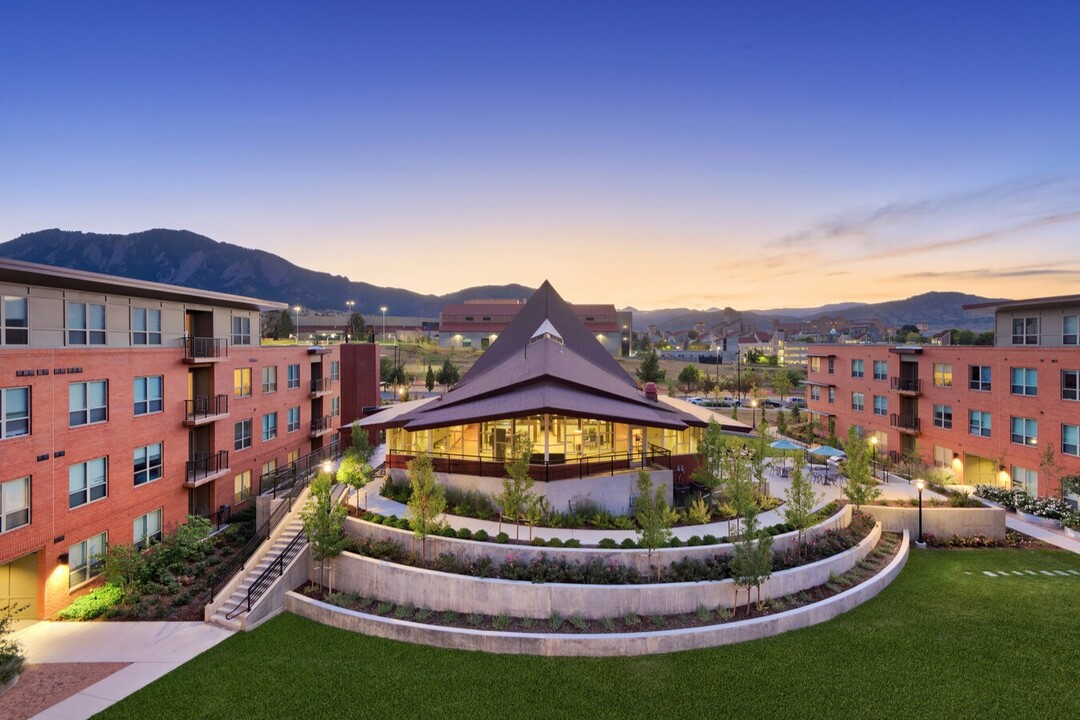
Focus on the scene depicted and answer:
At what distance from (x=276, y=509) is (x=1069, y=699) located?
2496 cm

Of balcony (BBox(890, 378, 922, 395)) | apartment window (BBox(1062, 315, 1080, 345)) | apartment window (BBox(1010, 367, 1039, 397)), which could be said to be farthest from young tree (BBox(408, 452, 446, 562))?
balcony (BBox(890, 378, 922, 395))

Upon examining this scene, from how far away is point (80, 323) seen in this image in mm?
17891

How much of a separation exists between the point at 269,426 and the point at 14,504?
1365cm

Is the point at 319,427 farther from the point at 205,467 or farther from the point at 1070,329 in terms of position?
the point at 1070,329

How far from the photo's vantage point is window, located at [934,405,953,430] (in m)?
31.9

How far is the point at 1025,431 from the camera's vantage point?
26.4 meters

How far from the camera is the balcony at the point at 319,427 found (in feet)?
108

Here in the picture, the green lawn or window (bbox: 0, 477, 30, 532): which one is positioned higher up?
window (bbox: 0, 477, 30, 532)

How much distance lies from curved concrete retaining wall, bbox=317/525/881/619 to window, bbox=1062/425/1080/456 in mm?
19914

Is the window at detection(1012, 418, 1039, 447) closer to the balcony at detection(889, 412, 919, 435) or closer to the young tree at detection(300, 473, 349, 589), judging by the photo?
the balcony at detection(889, 412, 919, 435)

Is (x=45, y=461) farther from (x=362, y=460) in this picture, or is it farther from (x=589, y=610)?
(x=589, y=610)

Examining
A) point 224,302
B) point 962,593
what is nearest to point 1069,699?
point 962,593

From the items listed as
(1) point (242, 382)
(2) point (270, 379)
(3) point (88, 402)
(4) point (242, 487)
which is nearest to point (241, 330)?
(2) point (270, 379)

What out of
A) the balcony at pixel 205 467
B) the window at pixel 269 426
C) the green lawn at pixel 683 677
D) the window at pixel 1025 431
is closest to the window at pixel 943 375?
the window at pixel 1025 431
